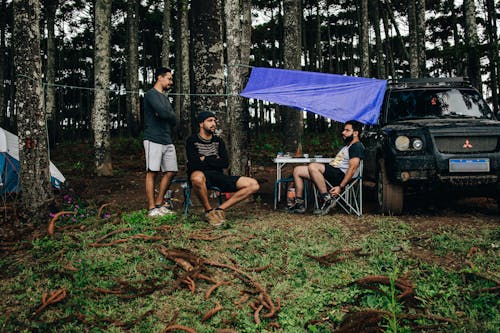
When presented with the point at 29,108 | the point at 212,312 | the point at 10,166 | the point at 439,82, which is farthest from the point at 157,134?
the point at 439,82

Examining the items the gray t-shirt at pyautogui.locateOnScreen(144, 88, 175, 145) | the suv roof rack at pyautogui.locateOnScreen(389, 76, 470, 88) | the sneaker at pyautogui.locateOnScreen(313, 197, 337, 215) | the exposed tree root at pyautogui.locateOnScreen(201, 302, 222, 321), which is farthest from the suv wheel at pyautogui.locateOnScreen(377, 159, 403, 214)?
the exposed tree root at pyautogui.locateOnScreen(201, 302, 222, 321)

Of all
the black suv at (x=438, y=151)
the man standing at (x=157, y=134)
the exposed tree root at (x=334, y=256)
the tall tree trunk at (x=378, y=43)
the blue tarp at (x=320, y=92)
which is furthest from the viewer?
the tall tree trunk at (x=378, y=43)

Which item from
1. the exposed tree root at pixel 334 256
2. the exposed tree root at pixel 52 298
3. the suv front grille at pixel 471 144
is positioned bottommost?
the exposed tree root at pixel 52 298

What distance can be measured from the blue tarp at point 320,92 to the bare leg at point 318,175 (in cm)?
123

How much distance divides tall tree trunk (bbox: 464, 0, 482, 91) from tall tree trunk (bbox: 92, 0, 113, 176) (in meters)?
8.43

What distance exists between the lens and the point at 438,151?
5332mm

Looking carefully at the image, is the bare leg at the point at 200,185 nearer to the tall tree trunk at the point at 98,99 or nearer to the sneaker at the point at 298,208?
the sneaker at the point at 298,208

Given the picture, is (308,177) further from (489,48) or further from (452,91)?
(489,48)

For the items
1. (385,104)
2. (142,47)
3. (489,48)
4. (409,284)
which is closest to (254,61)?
(142,47)

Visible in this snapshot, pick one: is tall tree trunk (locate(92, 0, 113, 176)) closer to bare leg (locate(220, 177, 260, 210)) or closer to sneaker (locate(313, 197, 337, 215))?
bare leg (locate(220, 177, 260, 210))

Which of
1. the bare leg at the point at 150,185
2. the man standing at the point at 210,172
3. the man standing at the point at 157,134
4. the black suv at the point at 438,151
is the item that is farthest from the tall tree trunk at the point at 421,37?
the bare leg at the point at 150,185

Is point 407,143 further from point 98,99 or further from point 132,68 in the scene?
point 132,68

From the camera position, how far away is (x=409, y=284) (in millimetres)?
3354

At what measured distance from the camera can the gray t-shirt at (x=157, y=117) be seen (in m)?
5.36
